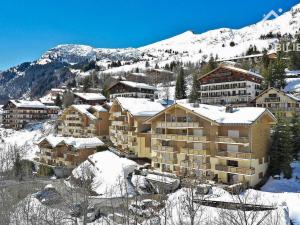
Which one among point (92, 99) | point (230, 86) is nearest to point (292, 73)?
point (230, 86)

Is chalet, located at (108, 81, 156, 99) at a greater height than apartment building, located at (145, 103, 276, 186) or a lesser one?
Result: greater

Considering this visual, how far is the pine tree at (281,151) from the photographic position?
42.4 metres

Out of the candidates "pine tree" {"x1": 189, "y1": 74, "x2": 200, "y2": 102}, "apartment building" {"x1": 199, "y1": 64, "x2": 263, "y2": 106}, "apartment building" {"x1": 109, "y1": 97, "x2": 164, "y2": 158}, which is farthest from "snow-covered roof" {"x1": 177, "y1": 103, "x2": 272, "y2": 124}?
"pine tree" {"x1": 189, "y1": 74, "x2": 200, "y2": 102}

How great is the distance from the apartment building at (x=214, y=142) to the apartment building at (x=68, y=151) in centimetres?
1851

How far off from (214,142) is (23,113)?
90.2 metres

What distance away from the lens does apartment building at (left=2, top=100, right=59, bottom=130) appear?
388 feet

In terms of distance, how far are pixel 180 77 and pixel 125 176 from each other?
50.4 meters

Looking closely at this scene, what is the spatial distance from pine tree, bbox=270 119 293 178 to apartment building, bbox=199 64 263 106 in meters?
29.5

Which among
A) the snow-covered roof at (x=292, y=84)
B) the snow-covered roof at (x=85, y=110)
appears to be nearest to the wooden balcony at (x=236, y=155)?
the snow-covered roof at (x=85, y=110)

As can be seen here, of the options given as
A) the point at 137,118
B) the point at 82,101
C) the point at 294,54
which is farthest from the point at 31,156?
the point at 294,54

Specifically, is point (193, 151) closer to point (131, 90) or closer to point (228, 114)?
point (228, 114)

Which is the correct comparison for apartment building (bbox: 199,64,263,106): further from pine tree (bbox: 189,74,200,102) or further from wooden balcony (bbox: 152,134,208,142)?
wooden balcony (bbox: 152,134,208,142)

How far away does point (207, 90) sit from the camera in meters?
82.9

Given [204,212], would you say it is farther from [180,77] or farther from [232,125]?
[180,77]
